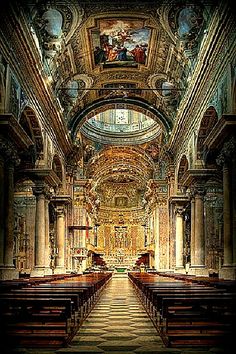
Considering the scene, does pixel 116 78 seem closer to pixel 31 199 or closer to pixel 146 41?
pixel 146 41

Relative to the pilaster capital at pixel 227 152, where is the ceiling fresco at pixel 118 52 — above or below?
above

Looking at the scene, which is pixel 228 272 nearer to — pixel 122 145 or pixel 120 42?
pixel 120 42

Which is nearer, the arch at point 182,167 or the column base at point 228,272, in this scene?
the column base at point 228,272

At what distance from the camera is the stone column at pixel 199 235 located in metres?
24.5

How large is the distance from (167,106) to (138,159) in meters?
14.9

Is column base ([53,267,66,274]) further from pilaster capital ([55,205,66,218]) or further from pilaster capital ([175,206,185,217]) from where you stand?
Answer: pilaster capital ([175,206,185,217])

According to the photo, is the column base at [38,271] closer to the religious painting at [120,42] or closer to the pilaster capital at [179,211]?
the religious painting at [120,42]

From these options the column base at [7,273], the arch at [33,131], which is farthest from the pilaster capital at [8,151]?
the arch at [33,131]

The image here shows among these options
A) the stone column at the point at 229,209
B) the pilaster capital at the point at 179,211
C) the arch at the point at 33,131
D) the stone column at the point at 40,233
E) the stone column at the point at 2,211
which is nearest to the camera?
the stone column at the point at 2,211

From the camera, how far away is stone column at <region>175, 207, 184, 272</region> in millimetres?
33281

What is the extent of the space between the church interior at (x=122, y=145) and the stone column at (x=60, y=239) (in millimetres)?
82

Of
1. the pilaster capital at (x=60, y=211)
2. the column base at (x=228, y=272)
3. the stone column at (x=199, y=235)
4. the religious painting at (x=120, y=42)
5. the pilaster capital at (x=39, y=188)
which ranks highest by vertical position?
the religious painting at (x=120, y=42)

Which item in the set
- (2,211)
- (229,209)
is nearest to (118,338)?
(2,211)

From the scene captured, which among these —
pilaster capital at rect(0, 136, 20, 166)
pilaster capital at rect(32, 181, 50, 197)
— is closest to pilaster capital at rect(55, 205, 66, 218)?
pilaster capital at rect(32, 181, 50, 197)
